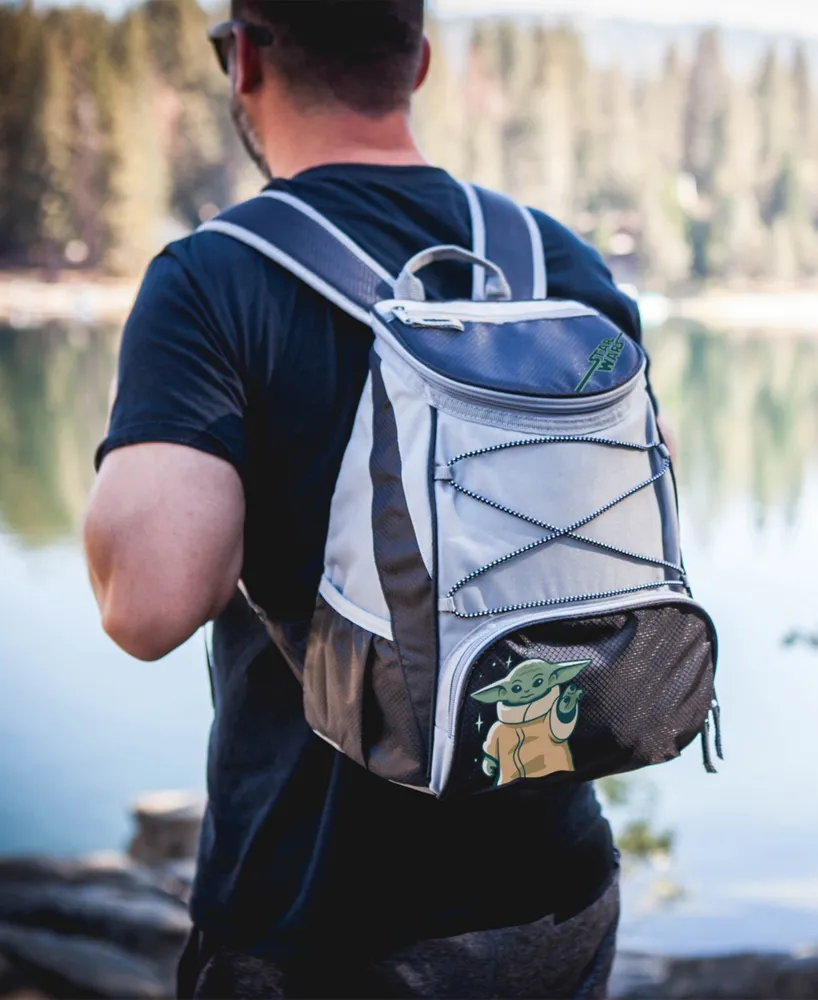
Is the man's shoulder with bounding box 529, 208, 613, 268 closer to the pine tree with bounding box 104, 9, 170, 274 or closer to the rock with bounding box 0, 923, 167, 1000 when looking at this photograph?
the rock with bounding box 0, 923, 167, 1000

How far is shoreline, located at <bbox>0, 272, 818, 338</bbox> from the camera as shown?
263 inches

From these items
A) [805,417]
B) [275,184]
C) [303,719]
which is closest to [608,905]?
[303,719]

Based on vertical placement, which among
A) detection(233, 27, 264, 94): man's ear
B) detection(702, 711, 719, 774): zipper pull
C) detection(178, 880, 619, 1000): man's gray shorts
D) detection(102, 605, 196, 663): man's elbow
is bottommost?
detection(178, 880, 619, 1000): man's gray shorts

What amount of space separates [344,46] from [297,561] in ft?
1.34

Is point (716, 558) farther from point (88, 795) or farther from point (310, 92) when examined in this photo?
point (310, 92)

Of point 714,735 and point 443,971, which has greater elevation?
point 714,735

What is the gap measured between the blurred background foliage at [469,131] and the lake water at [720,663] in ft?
2.42

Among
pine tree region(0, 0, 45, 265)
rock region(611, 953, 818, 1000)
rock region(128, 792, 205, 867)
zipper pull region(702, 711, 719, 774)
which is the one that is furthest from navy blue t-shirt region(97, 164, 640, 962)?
pine tree region(0, 0, 45, 265)

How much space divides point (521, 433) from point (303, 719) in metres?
0.29

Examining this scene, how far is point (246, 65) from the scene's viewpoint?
957 mm

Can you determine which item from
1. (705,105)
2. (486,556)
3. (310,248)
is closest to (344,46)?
(310,248)

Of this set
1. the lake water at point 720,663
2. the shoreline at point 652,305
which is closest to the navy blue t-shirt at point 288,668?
the lake water at point 720,663

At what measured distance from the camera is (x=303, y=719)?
92cm

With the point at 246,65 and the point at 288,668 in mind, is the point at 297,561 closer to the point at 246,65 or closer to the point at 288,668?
the point at 288,668
